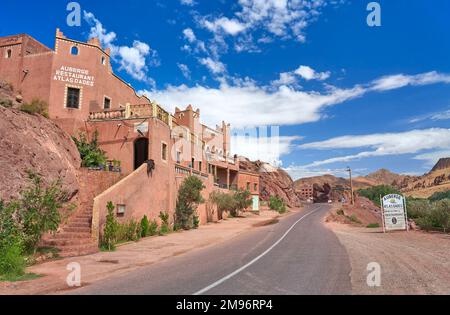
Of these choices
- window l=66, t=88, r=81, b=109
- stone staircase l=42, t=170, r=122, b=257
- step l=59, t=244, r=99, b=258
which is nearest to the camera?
step l=59, t=244, r=99, b=258

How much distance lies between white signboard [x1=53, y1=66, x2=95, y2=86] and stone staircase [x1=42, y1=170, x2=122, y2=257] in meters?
9.62

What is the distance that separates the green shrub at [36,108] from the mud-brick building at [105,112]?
3.77ft

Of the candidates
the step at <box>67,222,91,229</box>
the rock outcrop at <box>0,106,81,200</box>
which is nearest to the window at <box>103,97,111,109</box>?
the rock outcrop at <box>0,106,81,200</box>

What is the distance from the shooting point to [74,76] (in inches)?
974

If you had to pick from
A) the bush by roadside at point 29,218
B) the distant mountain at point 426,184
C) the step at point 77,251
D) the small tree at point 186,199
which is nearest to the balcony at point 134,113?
the small tree at point 186,199

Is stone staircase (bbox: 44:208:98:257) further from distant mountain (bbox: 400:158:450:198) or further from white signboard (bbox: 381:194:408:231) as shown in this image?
distant mountain (bbox: 400:158:450:198)

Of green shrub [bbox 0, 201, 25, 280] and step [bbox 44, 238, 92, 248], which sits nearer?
green shrub [bbox 0, 201, 25, 280]

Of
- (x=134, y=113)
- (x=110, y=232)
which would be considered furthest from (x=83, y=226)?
(x=134, y=113)

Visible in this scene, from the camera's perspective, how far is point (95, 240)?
14602 millimetres

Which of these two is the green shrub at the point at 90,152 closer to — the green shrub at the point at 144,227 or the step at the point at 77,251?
the green shrub at the point at 144,227

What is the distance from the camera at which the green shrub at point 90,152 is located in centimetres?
2056

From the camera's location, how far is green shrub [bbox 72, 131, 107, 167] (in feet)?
67.5

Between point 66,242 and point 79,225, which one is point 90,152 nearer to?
point 79,225

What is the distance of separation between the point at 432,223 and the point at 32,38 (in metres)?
31.7
